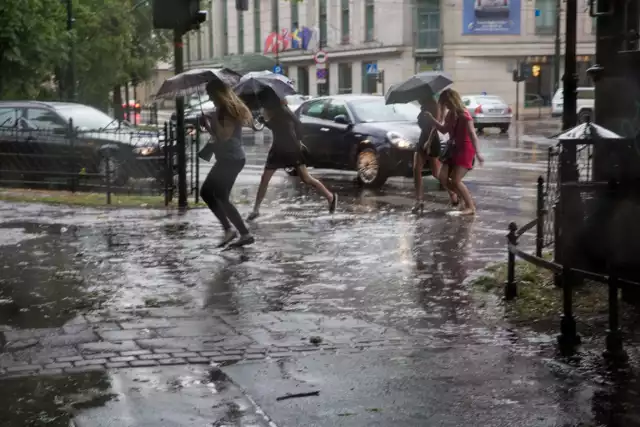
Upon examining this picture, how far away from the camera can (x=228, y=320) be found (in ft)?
23.7

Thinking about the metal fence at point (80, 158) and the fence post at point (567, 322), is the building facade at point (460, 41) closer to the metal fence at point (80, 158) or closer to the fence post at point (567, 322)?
the metal fence at point (80, 158)

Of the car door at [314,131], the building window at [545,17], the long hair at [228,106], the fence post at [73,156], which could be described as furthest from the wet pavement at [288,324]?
the building window at [545,17]

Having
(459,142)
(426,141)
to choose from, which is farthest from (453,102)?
(426,141)

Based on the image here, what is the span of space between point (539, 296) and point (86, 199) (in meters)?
9.34

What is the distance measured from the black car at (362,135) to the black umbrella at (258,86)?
4.09 m

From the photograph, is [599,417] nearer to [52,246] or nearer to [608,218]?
[608,218]

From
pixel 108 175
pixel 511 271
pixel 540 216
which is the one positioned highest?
pixel 540 216

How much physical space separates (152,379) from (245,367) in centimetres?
59

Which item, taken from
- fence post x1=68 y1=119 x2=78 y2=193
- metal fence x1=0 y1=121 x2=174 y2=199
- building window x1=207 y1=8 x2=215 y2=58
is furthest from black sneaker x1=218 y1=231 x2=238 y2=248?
building window x1=207 y1=8 x2=215 y2=58

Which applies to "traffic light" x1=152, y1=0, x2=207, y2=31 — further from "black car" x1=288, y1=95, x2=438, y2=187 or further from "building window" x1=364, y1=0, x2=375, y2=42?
"building window" x1=364, y1=0, x2=375, y2=42

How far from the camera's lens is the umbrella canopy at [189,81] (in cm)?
1204

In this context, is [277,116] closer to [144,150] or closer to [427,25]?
[144,150]

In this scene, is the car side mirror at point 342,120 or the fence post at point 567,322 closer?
the fence post at point 567,322

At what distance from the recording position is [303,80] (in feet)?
231
